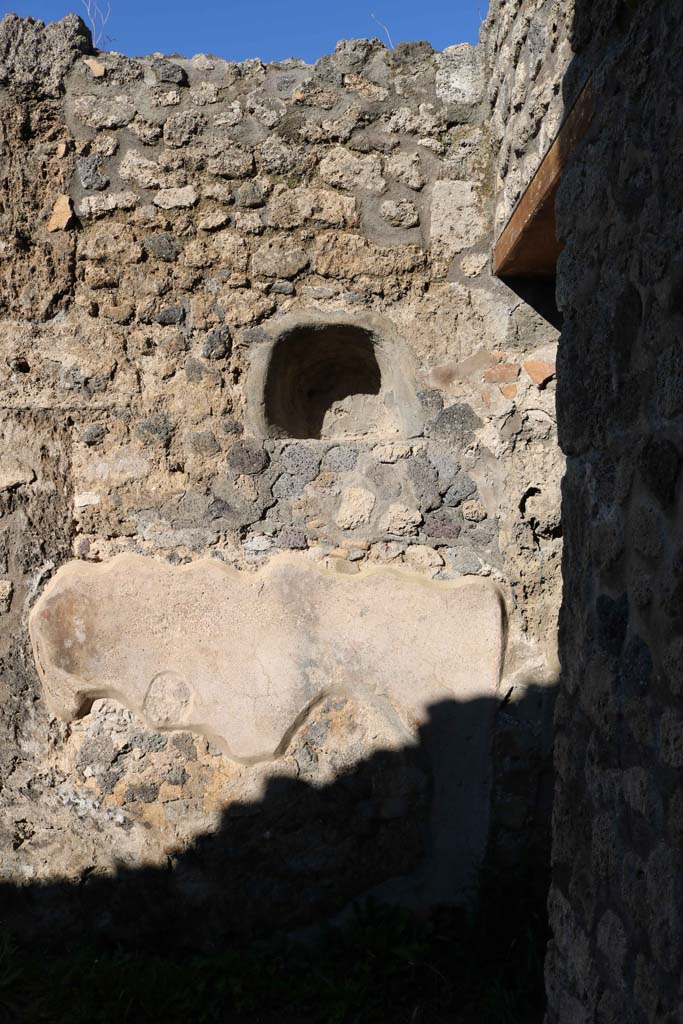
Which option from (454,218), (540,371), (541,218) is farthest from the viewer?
(454,218)

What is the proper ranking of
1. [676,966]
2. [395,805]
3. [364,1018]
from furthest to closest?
[395,805] < [364,1018] < [676,966]

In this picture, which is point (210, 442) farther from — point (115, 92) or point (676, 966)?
point (676, 966)

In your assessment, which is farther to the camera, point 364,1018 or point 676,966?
point 364,1018

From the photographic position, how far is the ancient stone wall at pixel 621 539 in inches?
53.7

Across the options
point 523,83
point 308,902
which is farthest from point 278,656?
point 523,83

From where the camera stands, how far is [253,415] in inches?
123

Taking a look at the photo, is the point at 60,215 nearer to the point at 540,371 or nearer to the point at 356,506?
the point at 356,506

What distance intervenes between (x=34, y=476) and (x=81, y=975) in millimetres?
1790

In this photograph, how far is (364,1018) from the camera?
8.86 feet

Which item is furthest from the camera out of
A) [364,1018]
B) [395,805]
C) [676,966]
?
[395,805]

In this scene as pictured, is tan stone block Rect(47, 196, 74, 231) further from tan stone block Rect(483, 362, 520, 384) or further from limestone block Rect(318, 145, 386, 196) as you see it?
tan stone block Rect(483, 362, 520, 384)

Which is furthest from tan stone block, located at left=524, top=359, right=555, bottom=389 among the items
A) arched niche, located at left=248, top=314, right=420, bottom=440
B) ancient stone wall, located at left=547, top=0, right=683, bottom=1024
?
ancient stone wall, located at left=547, top=0, right=683, bottom=1024

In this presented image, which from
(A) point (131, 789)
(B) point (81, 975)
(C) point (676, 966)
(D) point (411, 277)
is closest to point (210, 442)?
(D) point (411, 277)

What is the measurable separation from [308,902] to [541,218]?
253 centimetres
